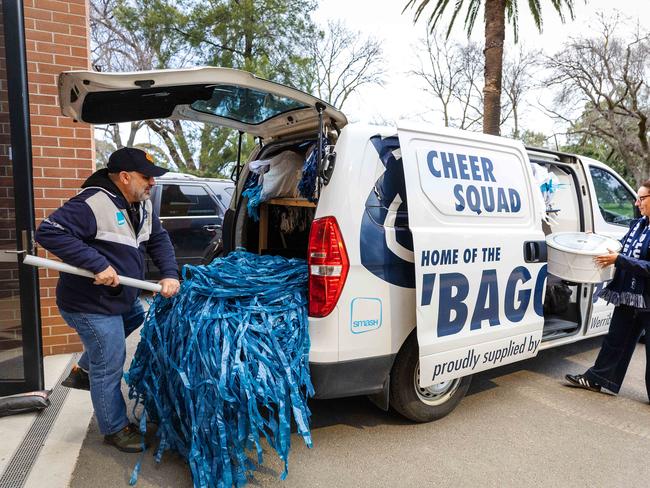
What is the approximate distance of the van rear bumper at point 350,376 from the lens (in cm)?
268

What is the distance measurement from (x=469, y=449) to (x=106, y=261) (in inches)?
97.0

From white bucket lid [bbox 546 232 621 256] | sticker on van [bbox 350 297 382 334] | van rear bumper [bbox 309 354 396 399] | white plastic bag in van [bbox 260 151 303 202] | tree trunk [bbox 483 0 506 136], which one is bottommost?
van rear bumper [bbox 309 354 396 399]

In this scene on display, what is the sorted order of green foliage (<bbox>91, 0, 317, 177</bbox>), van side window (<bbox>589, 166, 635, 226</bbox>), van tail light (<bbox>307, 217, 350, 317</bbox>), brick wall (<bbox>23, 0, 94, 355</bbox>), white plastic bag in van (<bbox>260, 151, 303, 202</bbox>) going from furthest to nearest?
1. green foliage (<bbox>91, 0, 317, 177</bbox>)
2. van side window (<bbox>589, 166, 635, 226</bbox>)
3. brick wall (<bbox>23, 0, 94, 355</bbox>)
4. white plastic bag in van (<bbox>260, 151, 303, 202</bbox>)
5. van tail light (<bbox>307, 217, 350, 317</bbox>)

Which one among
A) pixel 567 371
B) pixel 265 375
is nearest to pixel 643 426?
pixel 567 371

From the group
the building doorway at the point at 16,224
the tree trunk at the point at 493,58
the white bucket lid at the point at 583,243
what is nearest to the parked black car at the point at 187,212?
the building doorway at the point at 16,224

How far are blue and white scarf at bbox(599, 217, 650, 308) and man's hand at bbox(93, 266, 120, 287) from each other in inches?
143

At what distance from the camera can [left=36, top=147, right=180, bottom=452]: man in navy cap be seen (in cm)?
254

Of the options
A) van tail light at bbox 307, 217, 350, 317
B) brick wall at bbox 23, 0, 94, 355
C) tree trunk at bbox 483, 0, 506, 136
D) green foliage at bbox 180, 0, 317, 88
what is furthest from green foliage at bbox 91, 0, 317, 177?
van tail light at bbox 307, 217, 350, 317

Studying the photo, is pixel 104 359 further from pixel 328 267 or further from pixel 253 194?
pixel 253 194

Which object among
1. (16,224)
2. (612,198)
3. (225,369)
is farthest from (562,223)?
(16,224)

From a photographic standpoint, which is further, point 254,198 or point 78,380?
point 254,198

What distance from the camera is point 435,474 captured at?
2762 millimetres

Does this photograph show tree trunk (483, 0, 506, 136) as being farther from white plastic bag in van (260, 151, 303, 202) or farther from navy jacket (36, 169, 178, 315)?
navy jacket (36, 169, 178, 315)

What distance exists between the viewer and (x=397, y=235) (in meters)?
2.88
